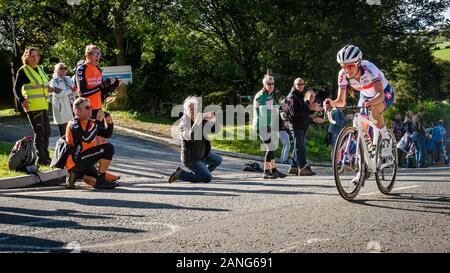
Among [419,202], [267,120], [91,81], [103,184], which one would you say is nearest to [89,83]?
[91,81]

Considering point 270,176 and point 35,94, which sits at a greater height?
point 35,94

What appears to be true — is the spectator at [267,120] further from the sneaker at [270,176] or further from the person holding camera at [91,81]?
the person holding camera at [91,81]

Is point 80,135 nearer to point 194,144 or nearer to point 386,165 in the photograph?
point 194,144

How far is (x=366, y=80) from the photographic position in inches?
318

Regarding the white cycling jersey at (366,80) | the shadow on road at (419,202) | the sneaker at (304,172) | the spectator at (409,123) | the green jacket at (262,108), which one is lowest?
the sneaker at (304,172)

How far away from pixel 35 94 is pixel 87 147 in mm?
2646

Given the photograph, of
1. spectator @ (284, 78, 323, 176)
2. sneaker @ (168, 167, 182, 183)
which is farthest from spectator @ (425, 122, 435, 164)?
sneaker @ (168, 167, 182, 183)

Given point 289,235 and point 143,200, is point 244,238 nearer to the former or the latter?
point 289,235

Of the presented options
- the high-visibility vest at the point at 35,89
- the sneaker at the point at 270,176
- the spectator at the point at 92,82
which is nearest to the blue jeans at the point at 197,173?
the sneaker at the point at 270,176

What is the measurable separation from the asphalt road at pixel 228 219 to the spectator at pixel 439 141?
1175 centimetres

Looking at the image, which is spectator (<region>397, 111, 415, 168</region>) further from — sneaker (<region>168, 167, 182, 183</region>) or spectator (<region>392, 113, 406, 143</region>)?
sneaker (<region>168, 167, 182, 183</region>)

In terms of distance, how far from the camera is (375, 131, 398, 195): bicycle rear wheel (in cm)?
816

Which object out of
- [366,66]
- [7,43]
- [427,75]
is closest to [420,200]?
[366,66]

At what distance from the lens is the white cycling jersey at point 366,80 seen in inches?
317
